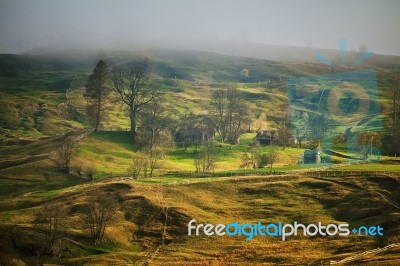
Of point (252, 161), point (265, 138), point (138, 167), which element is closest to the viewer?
point (138, 167)

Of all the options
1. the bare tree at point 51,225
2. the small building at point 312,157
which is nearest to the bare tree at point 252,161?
the small building at point 312,157

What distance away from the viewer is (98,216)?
54.7 m

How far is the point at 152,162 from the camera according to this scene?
75.7 meters

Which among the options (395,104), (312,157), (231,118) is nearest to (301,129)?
(231,118)

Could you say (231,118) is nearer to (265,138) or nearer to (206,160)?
(265,138)

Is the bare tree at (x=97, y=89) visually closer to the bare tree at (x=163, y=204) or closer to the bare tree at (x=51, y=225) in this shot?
the bare tree at (x=163, y=204)

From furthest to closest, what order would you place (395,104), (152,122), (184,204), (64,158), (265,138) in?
(395,104)
(265,138)
(152,122)
(64,158)
(184,204)

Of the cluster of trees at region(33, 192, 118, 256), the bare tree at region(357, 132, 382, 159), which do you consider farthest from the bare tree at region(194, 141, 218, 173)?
the bare tree at region(357, 132, 382, 159)

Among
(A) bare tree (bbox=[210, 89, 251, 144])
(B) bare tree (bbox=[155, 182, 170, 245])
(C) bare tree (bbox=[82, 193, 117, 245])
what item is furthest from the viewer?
(A) bare tree (bbox=[210, 89, 251, 144])

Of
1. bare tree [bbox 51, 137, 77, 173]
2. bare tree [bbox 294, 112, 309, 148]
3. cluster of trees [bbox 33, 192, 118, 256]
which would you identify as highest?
bare tree [bbox 51, 137, 77, 173]

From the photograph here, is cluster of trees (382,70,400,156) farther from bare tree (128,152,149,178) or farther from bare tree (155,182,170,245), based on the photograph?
bare tree (155,182,170,245)

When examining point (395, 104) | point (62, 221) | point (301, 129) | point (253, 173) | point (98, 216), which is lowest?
point (62, 221)

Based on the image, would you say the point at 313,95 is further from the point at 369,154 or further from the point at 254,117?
the point at 369,154

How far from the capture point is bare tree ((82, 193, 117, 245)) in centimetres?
5347
